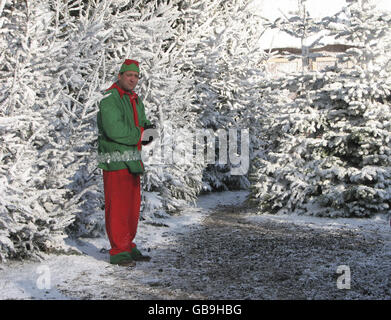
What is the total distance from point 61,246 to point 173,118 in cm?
470

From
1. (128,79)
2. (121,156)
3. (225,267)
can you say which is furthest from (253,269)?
(128,79)

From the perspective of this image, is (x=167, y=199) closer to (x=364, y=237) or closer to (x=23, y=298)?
(x=364, y=237)

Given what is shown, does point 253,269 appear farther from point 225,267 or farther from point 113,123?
point 113,123

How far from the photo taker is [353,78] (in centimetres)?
905

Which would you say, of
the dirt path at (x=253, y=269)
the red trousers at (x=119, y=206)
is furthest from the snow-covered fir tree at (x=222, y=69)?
the red trousers at (x=119, y=206)

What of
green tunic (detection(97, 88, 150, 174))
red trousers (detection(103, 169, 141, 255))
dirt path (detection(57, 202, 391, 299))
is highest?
green tunic (detection(97, 88, 150, 174))

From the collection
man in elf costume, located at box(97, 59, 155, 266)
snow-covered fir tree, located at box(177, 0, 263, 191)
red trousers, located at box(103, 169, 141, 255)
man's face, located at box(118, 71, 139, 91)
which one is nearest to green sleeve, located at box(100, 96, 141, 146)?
man in elf costume, located at box(97, 59, 155, 266)

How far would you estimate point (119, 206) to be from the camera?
502 centimetres

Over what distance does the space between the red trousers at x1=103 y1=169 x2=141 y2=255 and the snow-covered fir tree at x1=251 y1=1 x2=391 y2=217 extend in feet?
15.7

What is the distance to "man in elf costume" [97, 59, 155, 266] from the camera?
16.0 feet

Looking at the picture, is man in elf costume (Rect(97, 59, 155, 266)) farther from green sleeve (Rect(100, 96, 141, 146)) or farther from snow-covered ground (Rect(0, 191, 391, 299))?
snow-covered ground (Rect(0, 191, 391, 299))

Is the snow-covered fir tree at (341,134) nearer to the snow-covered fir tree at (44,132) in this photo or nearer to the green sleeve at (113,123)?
the snow-covered fir tree at (44,132)

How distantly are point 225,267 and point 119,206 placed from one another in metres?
1.43
